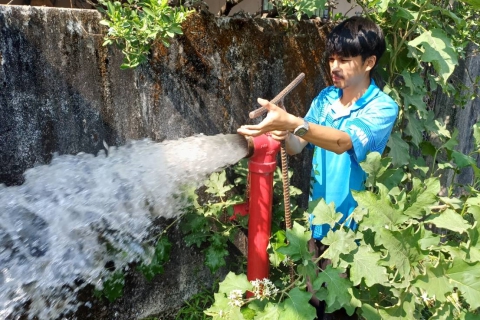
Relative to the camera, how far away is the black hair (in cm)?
214

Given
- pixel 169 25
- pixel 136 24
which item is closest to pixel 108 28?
pixel 136 24

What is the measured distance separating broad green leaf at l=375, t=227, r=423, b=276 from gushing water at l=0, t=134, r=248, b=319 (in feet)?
2.34

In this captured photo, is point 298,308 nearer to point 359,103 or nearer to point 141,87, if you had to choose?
point 359,103

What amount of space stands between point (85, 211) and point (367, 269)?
45.2 inches

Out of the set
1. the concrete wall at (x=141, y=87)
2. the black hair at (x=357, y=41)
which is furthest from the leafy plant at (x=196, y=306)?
the black hair at (x=357, y=41)

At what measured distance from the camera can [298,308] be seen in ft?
5.89

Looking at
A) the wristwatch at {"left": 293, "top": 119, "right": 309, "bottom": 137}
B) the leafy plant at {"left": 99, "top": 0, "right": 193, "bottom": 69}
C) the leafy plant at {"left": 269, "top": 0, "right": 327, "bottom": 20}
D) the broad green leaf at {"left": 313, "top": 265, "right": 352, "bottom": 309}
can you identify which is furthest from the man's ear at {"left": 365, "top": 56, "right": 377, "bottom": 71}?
the broad green leaf at {"left": 313, "top": 265, "right": 352, "bottom": 309}

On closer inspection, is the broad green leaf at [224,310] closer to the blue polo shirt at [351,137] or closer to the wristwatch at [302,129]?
the blue polo shirt at [351,137]

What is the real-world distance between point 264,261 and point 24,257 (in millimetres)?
1038

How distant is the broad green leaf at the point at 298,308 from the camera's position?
1.78m

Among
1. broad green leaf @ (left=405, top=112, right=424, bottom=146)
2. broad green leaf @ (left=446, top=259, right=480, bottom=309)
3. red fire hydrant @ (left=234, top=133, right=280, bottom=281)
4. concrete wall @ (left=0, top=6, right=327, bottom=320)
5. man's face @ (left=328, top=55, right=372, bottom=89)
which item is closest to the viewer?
broad green leaf @ (left=446, top=259, right=480, bottom=309)

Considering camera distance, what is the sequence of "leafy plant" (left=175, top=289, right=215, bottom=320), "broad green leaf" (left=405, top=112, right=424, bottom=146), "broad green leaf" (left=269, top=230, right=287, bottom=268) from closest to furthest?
"broad green leaf" (left=269, top=230, right=287, bottom=268)
"leafy plant" (left=175, top=289, right=215, bottom=320)
"broad green leaf" (left=405, top=112, right=424, bottom=146)

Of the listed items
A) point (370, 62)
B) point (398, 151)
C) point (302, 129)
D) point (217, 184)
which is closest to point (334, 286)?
point (302, 129)

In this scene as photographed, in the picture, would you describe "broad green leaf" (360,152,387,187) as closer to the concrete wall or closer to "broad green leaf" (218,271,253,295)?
"broad green leaf" (218,271,253,295)
